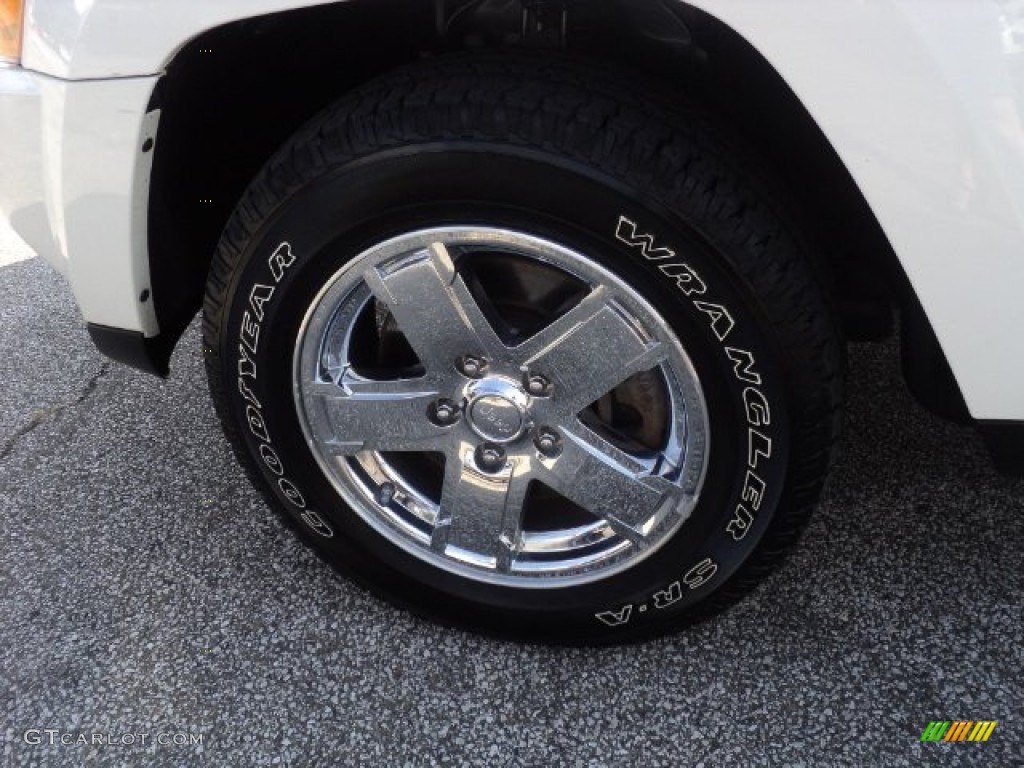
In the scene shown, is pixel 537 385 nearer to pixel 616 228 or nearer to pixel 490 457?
pixel 490 457

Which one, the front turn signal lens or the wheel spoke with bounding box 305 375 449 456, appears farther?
the wheel spoke with bounding box 305 375 449 456

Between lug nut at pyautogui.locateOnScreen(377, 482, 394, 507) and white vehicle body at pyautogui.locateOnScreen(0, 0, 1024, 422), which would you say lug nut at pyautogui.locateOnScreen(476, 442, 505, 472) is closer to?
lug nut at pyautogui.locateOnScreen(377, 482, 394, 507)

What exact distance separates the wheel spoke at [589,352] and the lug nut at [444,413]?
0.18m

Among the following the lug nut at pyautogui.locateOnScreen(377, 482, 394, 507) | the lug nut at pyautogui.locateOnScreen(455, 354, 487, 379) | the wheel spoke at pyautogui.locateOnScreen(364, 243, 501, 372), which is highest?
the wheel spoke at pyautogui.locateOnScreen(364, 243, 501, 372)

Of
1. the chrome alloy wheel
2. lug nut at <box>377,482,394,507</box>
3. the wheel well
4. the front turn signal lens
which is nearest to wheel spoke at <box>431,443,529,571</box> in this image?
the chrome alloy wheel

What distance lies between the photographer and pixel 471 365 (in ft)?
5.09

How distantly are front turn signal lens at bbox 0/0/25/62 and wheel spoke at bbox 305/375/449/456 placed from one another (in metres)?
0.75

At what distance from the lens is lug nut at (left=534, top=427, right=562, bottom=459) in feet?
5.17

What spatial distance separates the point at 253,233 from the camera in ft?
4.90

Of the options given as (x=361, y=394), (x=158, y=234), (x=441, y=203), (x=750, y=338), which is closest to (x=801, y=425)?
(x=750, y=338)

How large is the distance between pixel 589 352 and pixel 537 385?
12cm

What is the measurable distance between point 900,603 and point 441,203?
1.21 meters

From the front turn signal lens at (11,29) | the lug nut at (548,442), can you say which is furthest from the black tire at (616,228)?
the front turn signal lens at (11,29)

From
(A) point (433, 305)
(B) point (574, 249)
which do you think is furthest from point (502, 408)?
(B) point (574, 249)
